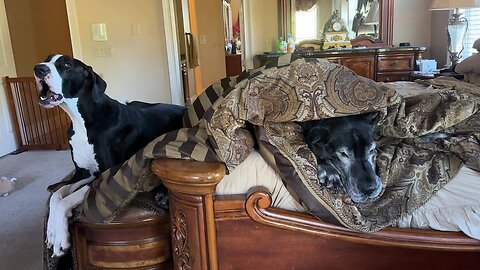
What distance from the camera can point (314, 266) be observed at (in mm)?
1127

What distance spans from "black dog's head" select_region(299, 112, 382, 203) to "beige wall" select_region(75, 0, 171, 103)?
3.30m

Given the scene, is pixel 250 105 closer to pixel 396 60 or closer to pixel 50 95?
pixel 50 95

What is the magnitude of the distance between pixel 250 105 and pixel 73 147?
857 millimetres

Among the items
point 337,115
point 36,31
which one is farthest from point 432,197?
point 36,31

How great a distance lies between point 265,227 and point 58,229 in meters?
0.73

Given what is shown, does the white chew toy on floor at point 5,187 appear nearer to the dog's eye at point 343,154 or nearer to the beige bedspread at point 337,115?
the beige bedspread at point 337,115

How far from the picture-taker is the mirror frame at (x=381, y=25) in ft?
13.4

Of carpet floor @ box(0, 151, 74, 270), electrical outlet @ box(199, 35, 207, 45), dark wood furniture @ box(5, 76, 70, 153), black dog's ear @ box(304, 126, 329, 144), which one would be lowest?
carpet floor @ box(0, 151, 74, 270)

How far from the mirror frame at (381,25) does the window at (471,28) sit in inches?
27.0

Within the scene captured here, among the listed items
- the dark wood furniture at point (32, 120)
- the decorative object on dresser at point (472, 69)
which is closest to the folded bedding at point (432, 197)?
the decorative object on dresser at point (472, 69)

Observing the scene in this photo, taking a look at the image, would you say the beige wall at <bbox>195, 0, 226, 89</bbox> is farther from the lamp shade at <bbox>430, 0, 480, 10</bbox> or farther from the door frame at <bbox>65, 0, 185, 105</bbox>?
the lamp shade at <bbox>430, 0, 480, 10</bbox>

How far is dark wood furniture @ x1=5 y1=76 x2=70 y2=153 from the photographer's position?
170 inches

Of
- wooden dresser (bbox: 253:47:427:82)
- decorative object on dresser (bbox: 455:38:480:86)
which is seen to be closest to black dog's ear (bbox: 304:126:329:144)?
decorative object on dresser (bbox: 455:38:480:86)

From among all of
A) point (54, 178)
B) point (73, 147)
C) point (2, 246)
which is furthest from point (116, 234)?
point (54, 178)
